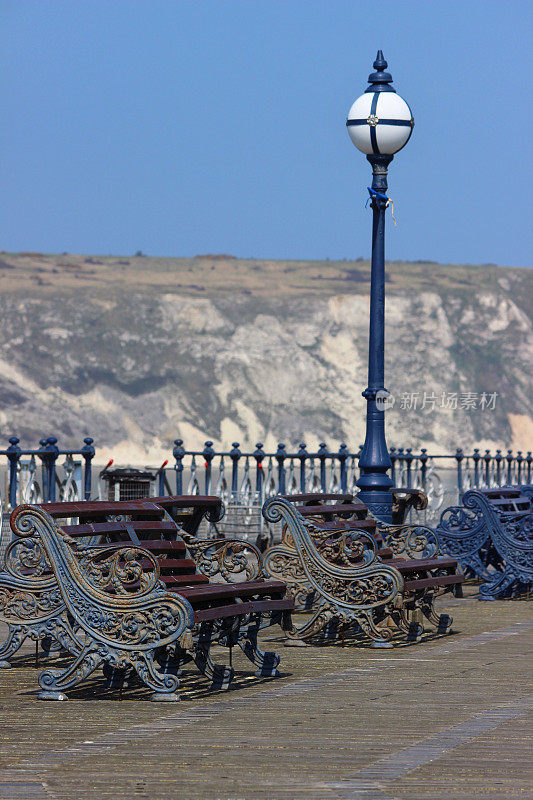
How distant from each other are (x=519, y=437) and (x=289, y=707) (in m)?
97.8

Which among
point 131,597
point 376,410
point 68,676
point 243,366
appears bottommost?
point 68,676

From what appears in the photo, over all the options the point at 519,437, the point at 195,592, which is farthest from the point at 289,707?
the point at 519,437

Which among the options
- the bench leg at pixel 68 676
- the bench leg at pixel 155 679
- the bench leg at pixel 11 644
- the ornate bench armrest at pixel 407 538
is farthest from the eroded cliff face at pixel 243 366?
the bench leg at pixel 155 679

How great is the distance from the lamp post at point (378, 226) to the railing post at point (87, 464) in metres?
2.36

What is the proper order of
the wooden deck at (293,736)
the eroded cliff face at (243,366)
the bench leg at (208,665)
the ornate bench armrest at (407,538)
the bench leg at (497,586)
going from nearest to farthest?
the wooden deck at (293,736), the bench leg at (208,665), the ornate bench armrest at (407,538), the bench leg at (497,586), the eroded cliff face at (243,366)

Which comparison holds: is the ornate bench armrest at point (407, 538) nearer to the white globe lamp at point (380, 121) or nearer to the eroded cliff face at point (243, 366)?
the white globe lamp at point (380, 121)

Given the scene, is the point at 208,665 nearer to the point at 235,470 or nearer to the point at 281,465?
the point at 235,470

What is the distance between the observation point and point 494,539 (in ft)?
41.1

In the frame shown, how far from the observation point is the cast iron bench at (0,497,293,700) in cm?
684

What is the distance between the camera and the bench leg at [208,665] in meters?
7.14

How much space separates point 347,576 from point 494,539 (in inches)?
152

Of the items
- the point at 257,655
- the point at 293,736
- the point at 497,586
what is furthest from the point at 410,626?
the point at 293,736

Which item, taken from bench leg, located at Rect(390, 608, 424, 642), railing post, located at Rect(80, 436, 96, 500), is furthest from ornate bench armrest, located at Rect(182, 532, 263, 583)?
railing post, located at Rect(80, 436, 96, 500)

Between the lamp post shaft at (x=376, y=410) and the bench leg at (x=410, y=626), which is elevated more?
the lamp post shaft at (x=376, y=410)
